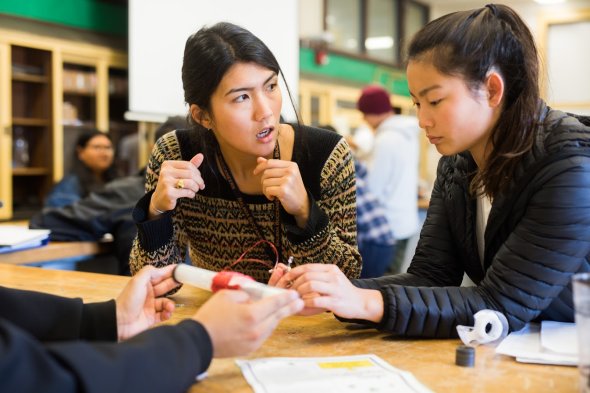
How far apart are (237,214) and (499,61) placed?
2.56ft

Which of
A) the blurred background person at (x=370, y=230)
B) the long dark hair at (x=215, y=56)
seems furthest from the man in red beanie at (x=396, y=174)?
the long dark hair at (x=215, y=56)

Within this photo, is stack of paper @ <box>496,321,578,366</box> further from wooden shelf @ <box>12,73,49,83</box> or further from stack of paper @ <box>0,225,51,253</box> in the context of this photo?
wooden shelf @ <box>12,73,49,83</box>

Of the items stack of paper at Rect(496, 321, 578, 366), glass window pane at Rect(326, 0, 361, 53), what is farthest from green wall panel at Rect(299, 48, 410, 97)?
stack of paper at Rect(496, 321, 578, 366)

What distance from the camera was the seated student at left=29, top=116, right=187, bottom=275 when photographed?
2779 millimetres

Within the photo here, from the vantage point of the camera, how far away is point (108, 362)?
75 centimetres

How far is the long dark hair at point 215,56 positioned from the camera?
156 cm

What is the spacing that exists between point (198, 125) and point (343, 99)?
23.7 ft

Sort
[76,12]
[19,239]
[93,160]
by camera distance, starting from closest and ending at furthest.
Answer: [19,239] < [93,160] < [76,12]

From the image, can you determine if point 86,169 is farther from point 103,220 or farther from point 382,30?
point 382,30

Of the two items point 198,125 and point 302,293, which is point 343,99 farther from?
point 302,293

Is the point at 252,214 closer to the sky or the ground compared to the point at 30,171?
closer to the ground

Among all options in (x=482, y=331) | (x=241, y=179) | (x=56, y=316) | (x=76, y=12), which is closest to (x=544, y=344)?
(x=482, y=331)

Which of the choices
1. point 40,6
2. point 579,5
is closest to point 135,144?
point 40,6

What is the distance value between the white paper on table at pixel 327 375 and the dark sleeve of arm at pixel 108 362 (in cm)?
12
